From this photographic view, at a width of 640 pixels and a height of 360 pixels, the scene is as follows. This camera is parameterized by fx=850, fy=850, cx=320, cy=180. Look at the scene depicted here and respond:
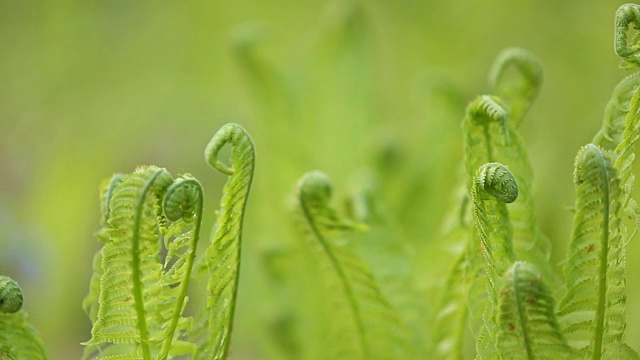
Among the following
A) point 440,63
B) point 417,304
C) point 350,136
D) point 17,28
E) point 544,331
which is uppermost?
point 17,28

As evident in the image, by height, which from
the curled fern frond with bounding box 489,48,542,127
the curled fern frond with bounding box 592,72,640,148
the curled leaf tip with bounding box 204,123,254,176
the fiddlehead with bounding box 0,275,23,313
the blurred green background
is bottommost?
the fiddlehead with bounding box 0,275,23,313

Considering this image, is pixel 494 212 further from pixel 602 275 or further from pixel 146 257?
pixel 146 257

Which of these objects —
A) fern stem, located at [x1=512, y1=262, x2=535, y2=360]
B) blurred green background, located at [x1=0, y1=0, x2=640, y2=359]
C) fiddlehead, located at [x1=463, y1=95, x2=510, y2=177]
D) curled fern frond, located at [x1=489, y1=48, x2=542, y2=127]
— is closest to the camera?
fern stem, located at [x1=512, y1=262, x2=535, y2=360]

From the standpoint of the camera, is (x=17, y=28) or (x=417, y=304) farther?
(x=17, y=28)

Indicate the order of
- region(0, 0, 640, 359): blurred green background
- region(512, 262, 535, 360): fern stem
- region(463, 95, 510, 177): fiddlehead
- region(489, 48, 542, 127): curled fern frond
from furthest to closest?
1. region(0, 0, 640, 359): blurred green background
2. region(489, 48, 542, 127): curled fern frond
3. region(463, 95, 510, 177): fiddlehead
4. region(512, 262, 535, 360): fern stem

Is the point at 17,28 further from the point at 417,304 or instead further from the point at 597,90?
the point at 417,304

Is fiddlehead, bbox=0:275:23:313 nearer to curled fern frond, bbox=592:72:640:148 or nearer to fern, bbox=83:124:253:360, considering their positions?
fern, bbox=83:124:253:360

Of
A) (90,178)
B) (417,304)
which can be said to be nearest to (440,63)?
(90,178)

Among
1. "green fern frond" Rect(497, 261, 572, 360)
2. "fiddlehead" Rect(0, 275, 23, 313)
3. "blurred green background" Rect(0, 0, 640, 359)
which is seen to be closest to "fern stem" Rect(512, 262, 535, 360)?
"green fern frond" Rect(497, 261, 572, 360)
